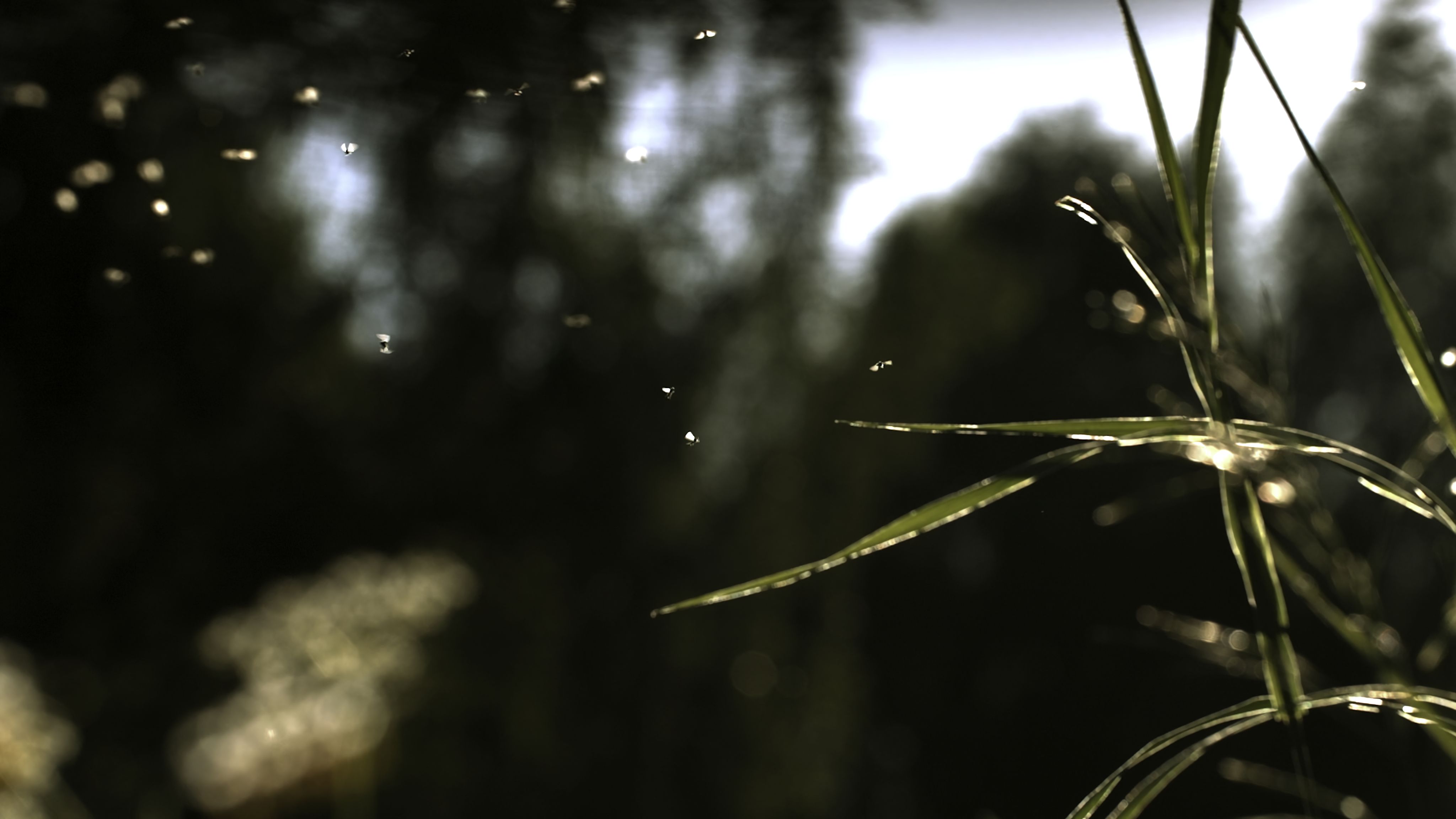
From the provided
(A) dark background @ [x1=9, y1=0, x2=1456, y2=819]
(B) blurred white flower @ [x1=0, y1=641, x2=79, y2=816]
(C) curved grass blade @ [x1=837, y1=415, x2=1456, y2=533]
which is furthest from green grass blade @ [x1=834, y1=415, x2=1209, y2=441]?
(A) dark background @ [x1=9, y1=0, x2=1456, y2=819]

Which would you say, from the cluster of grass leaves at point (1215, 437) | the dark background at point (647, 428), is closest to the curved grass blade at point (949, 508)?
the cluster of grass leaves at point (1215, 437)

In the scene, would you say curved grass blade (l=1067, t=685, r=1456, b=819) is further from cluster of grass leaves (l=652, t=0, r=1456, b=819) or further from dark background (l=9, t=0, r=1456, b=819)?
dark background (l=9, t=0, r=1456, b=819)

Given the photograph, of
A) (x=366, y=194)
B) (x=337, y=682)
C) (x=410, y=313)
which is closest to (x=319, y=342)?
(x=410, y=313)

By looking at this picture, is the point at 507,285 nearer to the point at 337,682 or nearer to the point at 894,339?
the point at 894,339

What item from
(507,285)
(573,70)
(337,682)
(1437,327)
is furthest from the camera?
(507,285)

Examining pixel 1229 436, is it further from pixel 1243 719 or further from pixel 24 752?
pixel 24 752

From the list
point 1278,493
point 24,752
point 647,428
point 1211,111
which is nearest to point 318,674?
point 24,752
